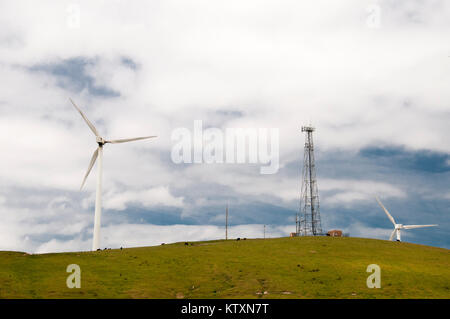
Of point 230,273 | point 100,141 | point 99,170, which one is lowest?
point 230,273

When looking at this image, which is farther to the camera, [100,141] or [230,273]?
[100,141]

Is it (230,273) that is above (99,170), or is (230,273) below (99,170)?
below

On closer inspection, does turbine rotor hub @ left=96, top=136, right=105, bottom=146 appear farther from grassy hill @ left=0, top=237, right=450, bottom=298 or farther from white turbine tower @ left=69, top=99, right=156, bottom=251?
grassy hill @ left=0, top=237, right=450, bottom=298

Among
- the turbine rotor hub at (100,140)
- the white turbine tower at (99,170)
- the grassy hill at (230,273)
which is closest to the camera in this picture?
the grassy hill at (230,273)

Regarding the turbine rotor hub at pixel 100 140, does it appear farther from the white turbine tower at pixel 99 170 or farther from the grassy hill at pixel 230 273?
the grassy hill at pixel 230 273

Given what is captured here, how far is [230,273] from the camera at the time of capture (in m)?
58.4

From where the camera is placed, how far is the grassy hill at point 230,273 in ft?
160

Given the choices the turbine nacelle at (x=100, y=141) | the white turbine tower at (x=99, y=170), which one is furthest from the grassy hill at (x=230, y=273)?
the turbine nacelle at (x=100, y=141)

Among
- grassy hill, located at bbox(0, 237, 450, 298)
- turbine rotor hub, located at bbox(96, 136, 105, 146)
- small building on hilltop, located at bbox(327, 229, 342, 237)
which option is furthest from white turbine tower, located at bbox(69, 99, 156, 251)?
small building on hilltop, located at bbox(327, 229, 342, 237)

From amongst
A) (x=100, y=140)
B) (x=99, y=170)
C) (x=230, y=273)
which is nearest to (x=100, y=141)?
(x=100, y=140)

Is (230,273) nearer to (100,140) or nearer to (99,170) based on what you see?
(99,170)
